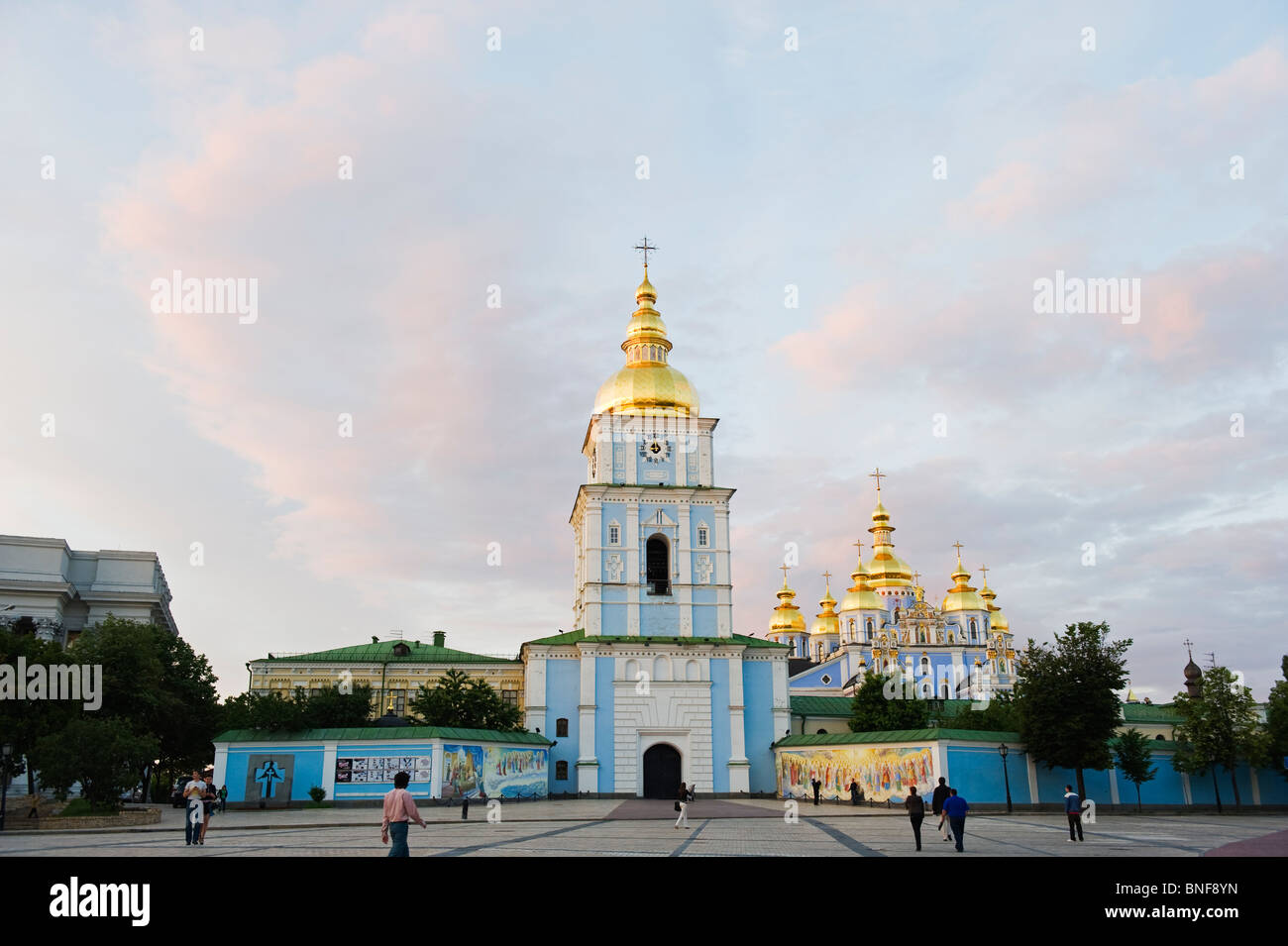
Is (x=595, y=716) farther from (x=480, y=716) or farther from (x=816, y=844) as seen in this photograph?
(x=816, y=844)

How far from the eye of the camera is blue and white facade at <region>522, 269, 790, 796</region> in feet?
155

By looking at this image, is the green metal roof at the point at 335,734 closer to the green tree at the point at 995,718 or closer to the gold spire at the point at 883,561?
the green tree at the point at 995,718

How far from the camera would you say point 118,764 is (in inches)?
1280

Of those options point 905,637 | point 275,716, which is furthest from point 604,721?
point 905,637

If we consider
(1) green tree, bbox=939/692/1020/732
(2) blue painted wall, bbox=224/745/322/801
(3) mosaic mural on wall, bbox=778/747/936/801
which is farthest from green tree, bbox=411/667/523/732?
(1) green tree, bbox=939/692/1020/732

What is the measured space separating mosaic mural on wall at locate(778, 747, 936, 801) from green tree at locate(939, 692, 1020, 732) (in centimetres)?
393

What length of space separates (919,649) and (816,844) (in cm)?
6884

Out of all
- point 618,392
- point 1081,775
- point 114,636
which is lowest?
point 1081,775

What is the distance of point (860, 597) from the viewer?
93.0 metres

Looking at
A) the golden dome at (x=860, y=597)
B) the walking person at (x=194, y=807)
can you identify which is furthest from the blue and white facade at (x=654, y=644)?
the golden dome at (x=860, y=597)

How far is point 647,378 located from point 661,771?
2029 centimetres

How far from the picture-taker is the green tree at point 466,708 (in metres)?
44.5

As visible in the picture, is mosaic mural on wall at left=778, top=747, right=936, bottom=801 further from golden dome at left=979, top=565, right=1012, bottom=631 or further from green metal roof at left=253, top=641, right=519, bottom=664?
golden dome at left=979, top=565, right=1012, bottom=631
